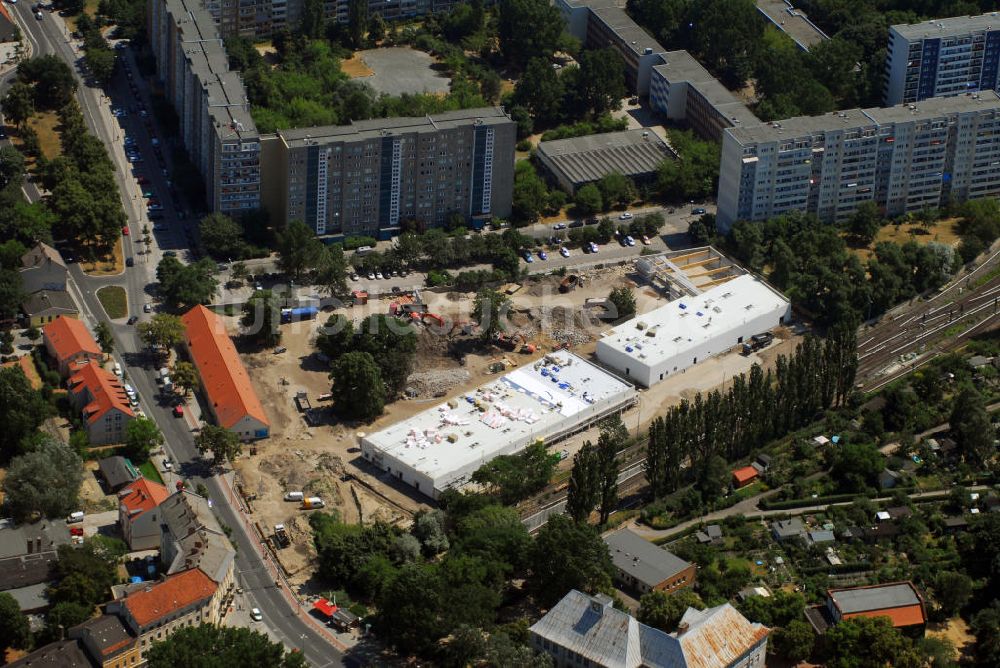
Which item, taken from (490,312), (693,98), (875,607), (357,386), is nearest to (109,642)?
(357,386)

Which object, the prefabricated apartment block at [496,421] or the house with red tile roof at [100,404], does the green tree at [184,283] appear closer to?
the house with red tile roof at [100,404]

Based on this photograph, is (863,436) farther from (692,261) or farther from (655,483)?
(692,261)

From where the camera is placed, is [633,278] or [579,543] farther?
[633,278]

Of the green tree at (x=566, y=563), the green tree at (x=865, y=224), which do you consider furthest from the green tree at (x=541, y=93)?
the green tree at (x=566, y=563)

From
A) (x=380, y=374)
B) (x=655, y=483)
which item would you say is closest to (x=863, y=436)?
(x=655, y=483)

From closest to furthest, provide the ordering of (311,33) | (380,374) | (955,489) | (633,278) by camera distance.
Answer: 1. (955,489)
2. (380,374)
3. (633,278)
4. (311,33)

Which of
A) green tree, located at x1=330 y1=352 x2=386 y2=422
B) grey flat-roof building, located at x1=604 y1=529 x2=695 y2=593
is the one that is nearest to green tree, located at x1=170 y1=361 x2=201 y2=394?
green tree, located at x1=330 y1=352 x2=386 y2=422

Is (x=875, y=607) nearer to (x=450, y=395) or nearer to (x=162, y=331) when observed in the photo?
(x=450, y=395)
